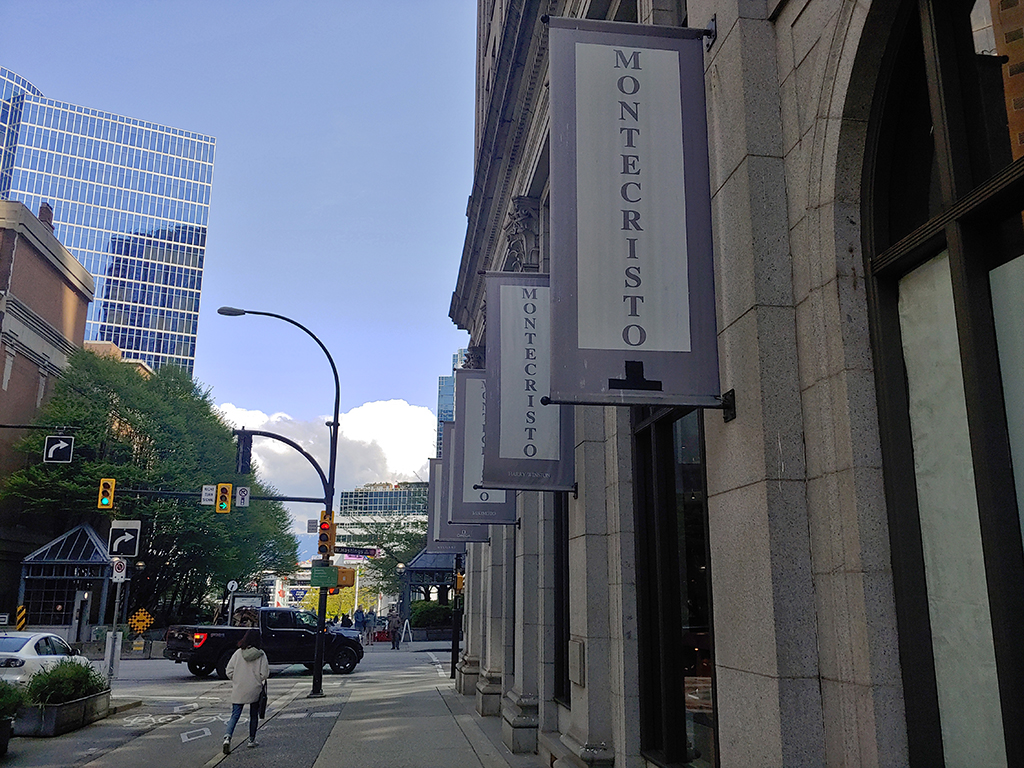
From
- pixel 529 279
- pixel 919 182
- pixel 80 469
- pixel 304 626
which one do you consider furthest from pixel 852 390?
pixel 80 469

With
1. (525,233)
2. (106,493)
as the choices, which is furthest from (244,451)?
(525,233)

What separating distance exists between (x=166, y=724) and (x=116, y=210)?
6093 inches

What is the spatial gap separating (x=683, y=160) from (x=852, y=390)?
2.20 m

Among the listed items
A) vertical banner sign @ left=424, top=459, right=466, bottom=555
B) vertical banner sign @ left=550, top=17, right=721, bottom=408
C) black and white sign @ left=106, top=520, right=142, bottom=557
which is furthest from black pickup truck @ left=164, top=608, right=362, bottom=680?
vertical banner sign @ left=550, top=17, right=721, bottom=408

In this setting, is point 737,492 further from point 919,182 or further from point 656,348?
point 919,182

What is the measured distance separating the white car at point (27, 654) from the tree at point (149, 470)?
28312mm

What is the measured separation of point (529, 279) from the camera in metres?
11.3

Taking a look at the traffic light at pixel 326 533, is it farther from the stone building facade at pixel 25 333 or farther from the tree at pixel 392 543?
the tree at pixel 392 543

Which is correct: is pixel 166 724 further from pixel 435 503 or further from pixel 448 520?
pixel 435 503

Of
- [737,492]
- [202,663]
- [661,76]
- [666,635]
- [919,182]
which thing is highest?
[661,76]

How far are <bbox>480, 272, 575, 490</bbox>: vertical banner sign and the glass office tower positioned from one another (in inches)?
5677

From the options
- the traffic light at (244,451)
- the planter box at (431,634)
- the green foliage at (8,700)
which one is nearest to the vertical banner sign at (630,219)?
the green foliage at (8,700)

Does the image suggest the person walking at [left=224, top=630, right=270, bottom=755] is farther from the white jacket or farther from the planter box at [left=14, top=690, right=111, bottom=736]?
the planter box at [left=14, top=690, right=111, bottom=736]

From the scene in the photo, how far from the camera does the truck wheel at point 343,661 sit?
88.2 feet
